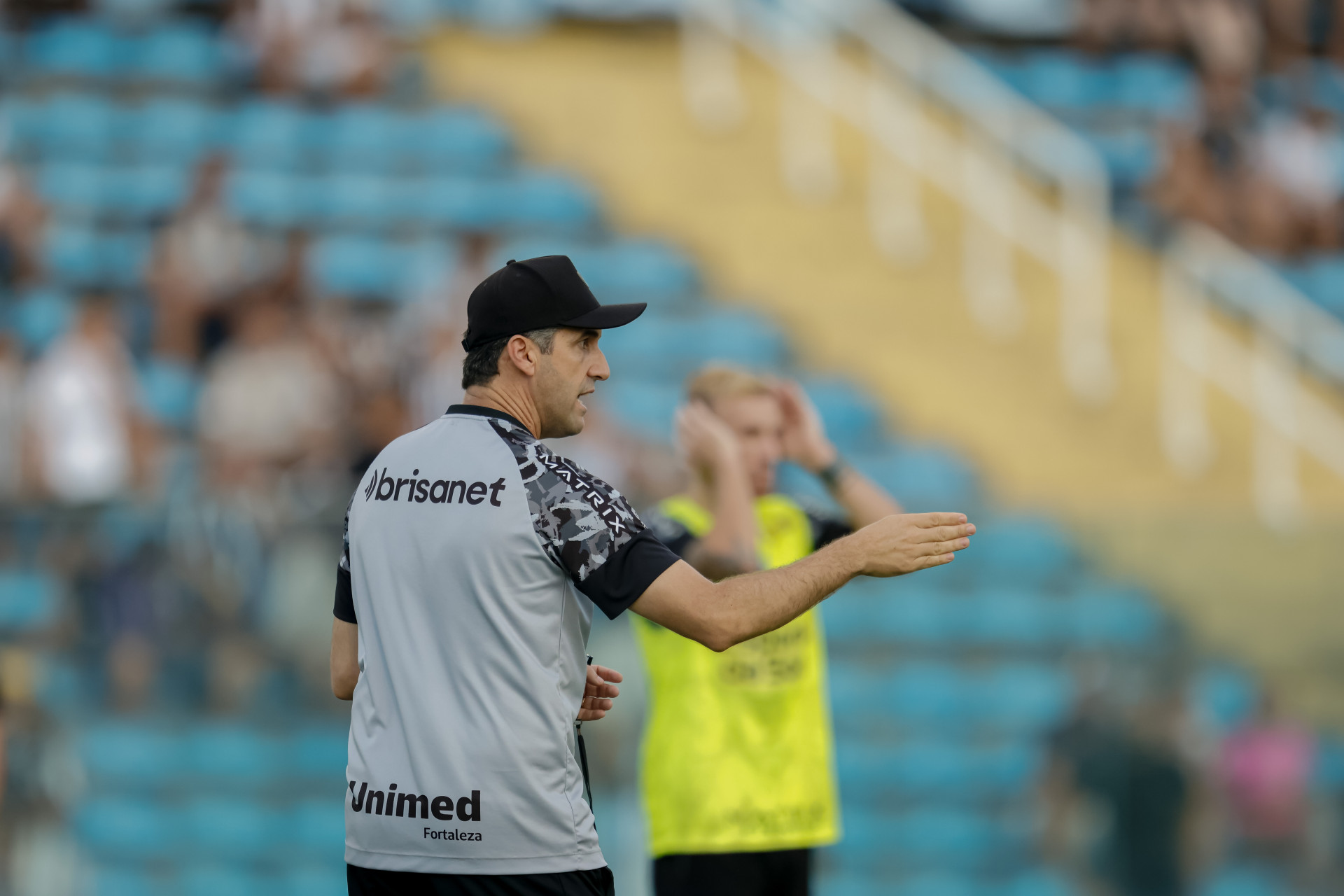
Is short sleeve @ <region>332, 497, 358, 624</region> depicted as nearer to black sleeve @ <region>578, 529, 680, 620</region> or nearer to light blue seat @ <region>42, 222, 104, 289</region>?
black sleeve @ <region>578, 529, 680, 620</region>

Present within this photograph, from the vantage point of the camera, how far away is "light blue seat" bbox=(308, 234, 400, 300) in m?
11.3

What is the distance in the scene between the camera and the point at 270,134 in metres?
12.2

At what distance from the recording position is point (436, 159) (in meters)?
12.5

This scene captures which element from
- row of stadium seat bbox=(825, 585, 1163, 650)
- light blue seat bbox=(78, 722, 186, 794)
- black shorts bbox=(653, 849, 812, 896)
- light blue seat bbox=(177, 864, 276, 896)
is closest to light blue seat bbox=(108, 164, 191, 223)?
light blue seat bbox=(78, 722, 186, 794)

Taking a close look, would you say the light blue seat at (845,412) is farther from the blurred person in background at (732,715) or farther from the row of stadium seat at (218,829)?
the blurred person in background at (732,715)

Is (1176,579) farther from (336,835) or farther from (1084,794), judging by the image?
(336,835)

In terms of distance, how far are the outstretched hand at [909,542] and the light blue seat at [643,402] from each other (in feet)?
22.2

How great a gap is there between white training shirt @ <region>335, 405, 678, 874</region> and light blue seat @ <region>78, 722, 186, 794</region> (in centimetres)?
455

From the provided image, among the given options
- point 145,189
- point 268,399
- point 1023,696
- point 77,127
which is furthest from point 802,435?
Result: point 77,127

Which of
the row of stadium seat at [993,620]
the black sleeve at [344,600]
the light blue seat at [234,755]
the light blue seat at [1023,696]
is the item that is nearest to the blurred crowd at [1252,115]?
the row of stadium seat at [993,620]

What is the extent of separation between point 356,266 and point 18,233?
214 centimetres

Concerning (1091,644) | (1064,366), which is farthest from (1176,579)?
(1064,366)

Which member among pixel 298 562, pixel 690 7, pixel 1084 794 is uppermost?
pixel 690 7

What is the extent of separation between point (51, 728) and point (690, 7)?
332 inches
